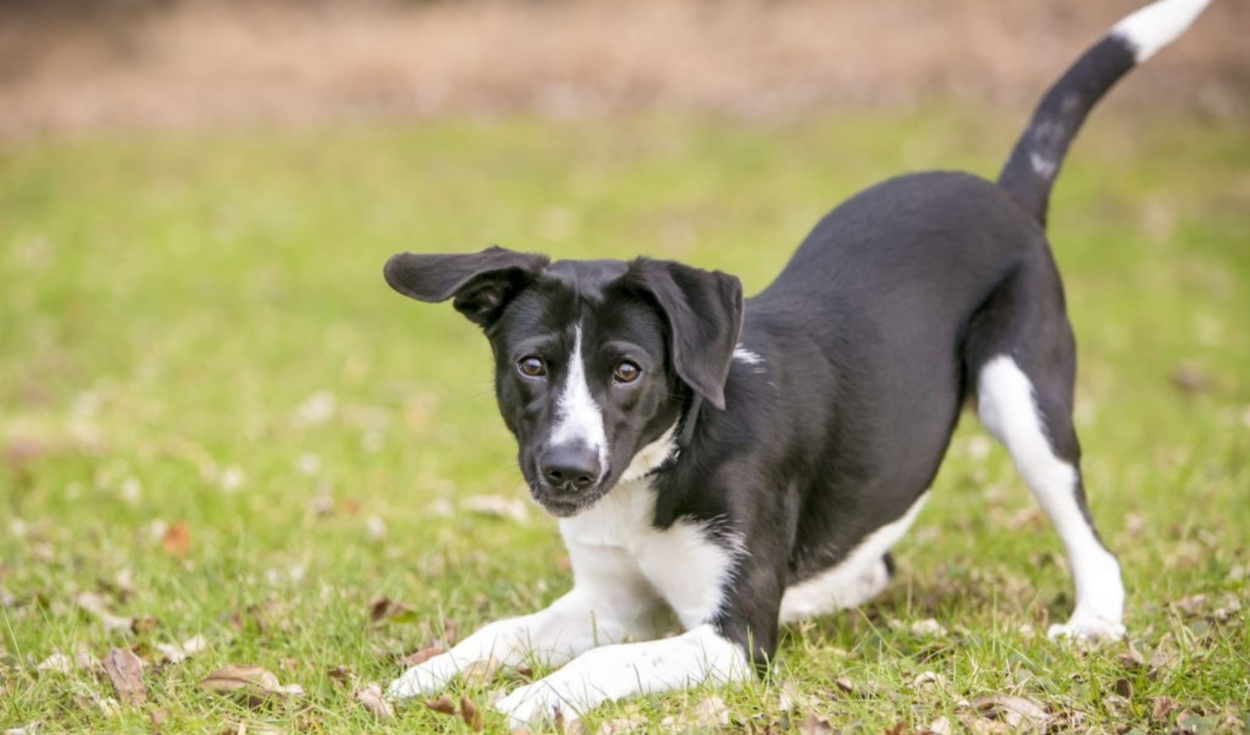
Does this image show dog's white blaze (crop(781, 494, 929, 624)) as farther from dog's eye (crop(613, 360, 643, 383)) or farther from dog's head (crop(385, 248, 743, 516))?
dog's eye (crop(613, 360, 643, 383))

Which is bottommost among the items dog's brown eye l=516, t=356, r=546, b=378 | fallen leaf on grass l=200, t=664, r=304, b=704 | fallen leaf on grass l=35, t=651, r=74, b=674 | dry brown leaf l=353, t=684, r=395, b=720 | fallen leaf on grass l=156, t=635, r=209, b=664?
fallen leaf on grass l=156, t=635, r=209, b=664

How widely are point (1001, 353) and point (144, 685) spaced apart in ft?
9.45

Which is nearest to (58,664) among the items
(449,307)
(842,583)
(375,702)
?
(375,702)

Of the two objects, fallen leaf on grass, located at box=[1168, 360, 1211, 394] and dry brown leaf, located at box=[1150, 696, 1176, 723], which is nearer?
dry brown leaf, located at box=[1150, 696, 1176, 723]

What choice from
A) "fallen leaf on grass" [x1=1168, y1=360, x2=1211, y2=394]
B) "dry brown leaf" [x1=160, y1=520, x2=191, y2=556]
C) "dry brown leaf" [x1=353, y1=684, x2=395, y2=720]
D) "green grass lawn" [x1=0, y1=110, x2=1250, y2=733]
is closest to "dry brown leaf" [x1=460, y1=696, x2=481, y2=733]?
"green grass lawn" [x1=0, y1=110, x2=1250, y2=733]

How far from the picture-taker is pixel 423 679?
4047 millimetres

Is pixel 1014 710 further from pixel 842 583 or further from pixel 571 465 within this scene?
pixel 571 465

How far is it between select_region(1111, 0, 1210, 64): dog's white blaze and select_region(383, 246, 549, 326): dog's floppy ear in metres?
2.52

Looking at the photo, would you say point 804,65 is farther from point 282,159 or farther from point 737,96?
point 282,159

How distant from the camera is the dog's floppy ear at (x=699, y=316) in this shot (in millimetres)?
3822

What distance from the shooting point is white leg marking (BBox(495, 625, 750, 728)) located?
3807 millimetres

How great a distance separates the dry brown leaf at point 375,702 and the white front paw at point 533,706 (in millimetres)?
289

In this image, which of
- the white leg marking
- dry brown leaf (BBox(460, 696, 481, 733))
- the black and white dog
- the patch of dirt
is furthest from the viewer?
the patch of dirt

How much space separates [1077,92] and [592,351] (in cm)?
245
